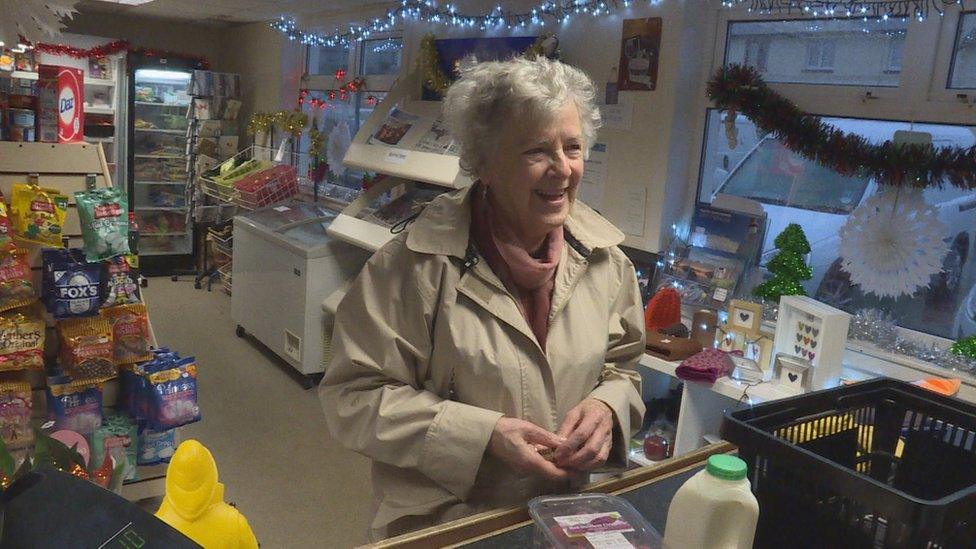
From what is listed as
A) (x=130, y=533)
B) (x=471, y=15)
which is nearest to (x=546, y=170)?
(x=130, y=533)

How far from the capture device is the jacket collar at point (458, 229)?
54.2 inches

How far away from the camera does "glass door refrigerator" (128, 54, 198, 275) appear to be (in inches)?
276

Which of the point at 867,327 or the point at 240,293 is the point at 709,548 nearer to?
the point at 867,327

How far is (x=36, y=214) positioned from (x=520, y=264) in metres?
2.11

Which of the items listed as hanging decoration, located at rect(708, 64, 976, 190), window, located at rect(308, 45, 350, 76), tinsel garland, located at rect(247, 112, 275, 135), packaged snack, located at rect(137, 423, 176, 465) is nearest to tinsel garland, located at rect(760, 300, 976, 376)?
hanging decoration, located at rect(708, 64, 976, 190)

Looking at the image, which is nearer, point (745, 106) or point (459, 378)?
point (459, 378)

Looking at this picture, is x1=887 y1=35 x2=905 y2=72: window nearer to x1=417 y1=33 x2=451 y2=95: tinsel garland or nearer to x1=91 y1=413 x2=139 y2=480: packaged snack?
x1=417 y1=33 x2=451 y2=95: tinsel garland

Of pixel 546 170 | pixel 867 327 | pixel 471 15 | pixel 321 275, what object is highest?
pixel 471 15

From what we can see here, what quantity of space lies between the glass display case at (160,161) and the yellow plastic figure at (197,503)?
241 inches

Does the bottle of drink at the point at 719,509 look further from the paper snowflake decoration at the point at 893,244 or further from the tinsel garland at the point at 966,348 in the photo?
the paper snowflake decoration at the point at 893,244

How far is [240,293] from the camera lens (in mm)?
5547

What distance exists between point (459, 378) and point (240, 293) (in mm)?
4514

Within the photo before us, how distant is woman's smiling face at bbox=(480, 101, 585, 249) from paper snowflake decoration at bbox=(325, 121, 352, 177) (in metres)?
4.42

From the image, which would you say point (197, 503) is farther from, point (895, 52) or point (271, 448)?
point (895, 52)
